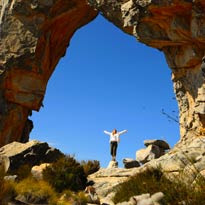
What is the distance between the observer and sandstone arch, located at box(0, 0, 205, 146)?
845 inches

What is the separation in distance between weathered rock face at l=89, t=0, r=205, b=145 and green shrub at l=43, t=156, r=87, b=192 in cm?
873

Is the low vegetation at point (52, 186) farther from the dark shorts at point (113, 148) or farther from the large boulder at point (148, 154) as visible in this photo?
the large boulder at point (148, 154)

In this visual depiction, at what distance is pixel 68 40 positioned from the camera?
33.5m

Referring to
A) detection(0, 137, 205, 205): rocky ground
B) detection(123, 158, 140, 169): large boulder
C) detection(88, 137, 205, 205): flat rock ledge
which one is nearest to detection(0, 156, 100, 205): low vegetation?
detection(0, 137, 205, 205): rocky ground

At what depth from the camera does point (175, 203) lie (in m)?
6.27

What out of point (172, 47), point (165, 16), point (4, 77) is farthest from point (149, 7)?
point (4, 77)

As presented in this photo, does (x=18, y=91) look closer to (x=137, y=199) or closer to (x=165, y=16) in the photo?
(x=165, y=16)

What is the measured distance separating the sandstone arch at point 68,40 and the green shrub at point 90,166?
526 centimetres

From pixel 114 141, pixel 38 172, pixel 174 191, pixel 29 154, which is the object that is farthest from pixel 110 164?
pixel 174 191

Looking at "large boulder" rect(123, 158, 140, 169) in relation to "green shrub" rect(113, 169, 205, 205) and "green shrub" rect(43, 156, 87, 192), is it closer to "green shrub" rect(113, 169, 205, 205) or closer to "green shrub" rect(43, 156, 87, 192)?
"green shrub" rect(43, 156, 87, 192)

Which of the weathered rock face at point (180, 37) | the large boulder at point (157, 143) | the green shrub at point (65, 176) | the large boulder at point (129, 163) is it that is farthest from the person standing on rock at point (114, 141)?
the green shrub at point (65, 176)

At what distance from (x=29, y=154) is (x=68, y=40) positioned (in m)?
18.2

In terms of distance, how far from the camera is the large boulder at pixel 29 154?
16.5 meters

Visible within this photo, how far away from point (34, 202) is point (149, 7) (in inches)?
577
